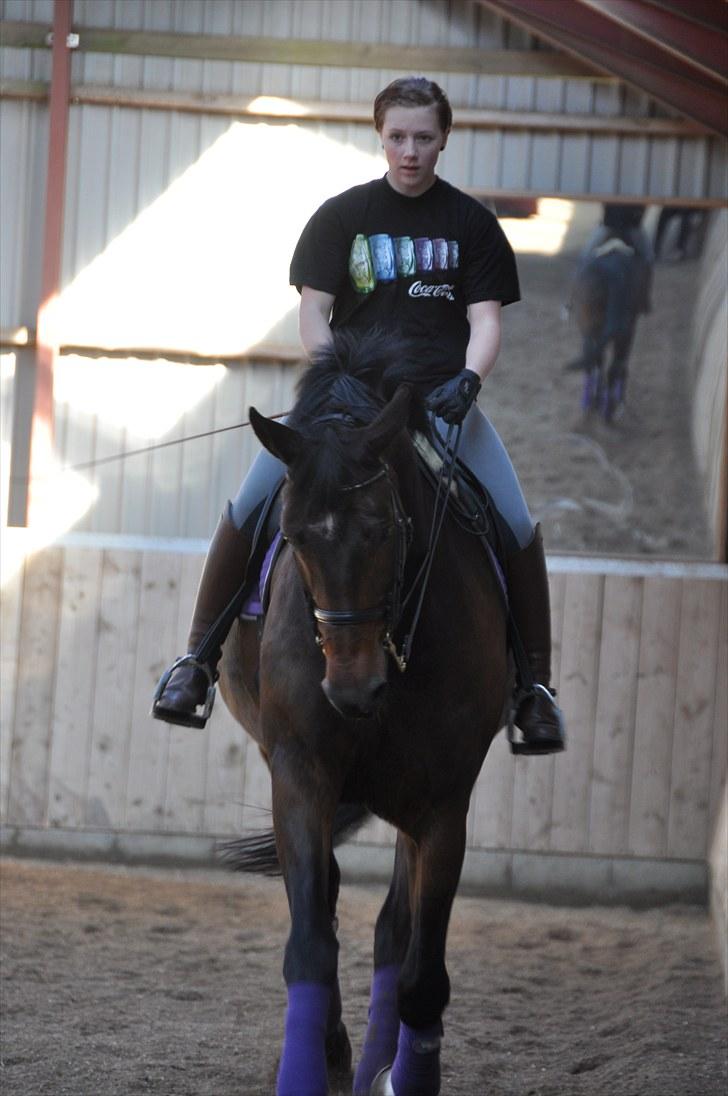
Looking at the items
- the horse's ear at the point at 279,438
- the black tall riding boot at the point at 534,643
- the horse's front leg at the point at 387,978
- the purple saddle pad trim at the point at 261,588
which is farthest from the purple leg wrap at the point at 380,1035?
the horse's ear at the point at 279,438

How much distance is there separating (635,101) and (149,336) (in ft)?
9.23

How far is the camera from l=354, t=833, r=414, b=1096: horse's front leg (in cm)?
369

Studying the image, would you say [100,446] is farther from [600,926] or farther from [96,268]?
[600,926]

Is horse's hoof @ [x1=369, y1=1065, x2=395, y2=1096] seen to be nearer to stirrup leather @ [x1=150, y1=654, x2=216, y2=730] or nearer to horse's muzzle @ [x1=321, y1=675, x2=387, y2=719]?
stirrup leather @ [x1=150, y1=654, x2=216, y2=730]

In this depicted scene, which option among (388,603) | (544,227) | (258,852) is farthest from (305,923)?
(544,227)

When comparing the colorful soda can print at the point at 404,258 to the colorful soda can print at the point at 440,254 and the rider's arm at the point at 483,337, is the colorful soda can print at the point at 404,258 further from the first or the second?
the rider's arm at the point at 483,337

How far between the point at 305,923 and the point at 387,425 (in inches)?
42.8

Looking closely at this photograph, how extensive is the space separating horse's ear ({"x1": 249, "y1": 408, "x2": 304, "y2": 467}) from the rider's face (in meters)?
1.00

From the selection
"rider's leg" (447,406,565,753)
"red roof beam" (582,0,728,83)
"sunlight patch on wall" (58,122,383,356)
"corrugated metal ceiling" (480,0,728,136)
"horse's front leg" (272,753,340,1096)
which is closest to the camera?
"horse's front leg" (272,753,340,1096)

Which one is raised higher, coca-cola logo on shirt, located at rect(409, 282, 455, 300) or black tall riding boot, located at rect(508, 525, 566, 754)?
coca-cola logo on shirt, located at rect(409, 282, 455, 300)

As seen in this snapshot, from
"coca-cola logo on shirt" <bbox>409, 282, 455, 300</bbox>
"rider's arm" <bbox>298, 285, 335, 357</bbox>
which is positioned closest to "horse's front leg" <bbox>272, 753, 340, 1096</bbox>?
"rider's arm" <bbox>298, 285, 335, 357</bbox>

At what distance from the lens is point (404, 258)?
11.7 feet

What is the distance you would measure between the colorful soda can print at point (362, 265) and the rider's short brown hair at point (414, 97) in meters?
0.30

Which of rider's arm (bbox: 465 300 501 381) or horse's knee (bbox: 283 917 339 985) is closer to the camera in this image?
horse's knee (bbox: 283 917 339 985)
